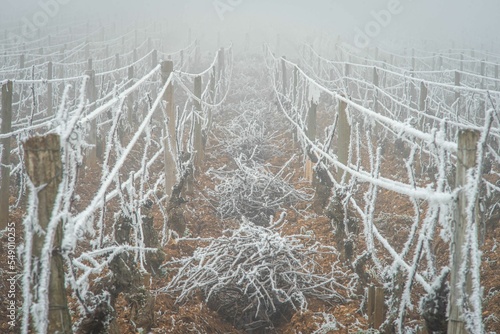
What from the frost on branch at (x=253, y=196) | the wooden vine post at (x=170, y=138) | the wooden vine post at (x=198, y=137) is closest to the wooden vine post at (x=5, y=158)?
the wooden vine post at (x=170, y=138)

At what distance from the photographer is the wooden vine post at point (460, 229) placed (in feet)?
5.08

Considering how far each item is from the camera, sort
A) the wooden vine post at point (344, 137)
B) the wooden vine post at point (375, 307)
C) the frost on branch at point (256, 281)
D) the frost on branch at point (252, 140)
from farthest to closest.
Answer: the frost on branch at point (252, 140), the wooden vine post at point (344, 137), the frost on branch at point (256, 281), the wooden vine post at point (375, 307)

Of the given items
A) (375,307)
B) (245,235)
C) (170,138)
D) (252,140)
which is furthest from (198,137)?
(375,307)

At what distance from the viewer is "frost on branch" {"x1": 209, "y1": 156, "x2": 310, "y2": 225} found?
15.6ft

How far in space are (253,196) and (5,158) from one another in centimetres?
239

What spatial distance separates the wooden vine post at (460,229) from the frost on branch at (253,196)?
10.0ft

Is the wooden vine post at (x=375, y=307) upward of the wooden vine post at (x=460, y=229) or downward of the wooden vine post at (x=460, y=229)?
downward

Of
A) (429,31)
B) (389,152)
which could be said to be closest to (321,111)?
(389,152)

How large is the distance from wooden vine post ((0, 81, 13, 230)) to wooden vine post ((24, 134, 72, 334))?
2849mm

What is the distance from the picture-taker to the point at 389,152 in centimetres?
682

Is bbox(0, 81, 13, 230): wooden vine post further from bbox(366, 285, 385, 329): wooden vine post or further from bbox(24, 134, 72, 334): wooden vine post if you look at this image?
bbox(366, 285, 385, 329): wooden vine post

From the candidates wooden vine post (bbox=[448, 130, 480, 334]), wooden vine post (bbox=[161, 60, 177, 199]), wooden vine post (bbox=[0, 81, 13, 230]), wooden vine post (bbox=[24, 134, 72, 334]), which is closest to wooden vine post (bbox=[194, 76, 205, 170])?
wooden vine post (bbox=[161, 60, 177, 199])

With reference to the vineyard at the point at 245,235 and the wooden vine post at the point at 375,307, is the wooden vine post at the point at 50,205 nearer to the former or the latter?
the vineyard at the point at 245,235

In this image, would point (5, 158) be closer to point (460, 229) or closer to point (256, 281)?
point (256, 281)
